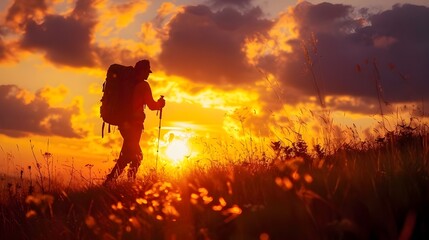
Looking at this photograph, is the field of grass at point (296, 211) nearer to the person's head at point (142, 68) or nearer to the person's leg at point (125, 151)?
the person's leg at point (125, 151)

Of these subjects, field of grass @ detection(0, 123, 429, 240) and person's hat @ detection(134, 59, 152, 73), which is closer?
field of grass @ detection(0, 123, 429, 240)

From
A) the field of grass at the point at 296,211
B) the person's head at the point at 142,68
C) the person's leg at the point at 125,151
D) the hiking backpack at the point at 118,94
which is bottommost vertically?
the field of grass at the point at 296,211

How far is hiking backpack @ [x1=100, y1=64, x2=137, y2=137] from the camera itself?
9.81 meters

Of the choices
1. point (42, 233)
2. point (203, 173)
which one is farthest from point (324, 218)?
point (203, 173)

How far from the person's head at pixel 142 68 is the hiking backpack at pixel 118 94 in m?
0.13

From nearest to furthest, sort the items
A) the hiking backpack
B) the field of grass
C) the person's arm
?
the field of grass
the hiking backpack
the person's arm

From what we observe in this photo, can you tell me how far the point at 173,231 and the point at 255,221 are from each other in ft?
2.72

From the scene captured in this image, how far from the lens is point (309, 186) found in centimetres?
468

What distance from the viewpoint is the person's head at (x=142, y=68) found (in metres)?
10.1

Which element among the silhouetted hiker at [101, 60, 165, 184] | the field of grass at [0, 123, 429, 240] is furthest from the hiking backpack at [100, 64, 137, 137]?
the field of grass at [0, 123, 429, 240]

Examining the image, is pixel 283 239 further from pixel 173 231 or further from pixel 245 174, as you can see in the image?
pixel 245 174

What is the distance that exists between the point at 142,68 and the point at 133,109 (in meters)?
0.87

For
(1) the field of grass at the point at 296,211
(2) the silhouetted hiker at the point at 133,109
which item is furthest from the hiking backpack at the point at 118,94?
(1) the field of grass at the point at 296,211

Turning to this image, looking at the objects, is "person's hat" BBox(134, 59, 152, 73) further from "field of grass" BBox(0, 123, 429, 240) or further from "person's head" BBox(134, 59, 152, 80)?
"field of grass" BBox(0, 123, 429, 240)
